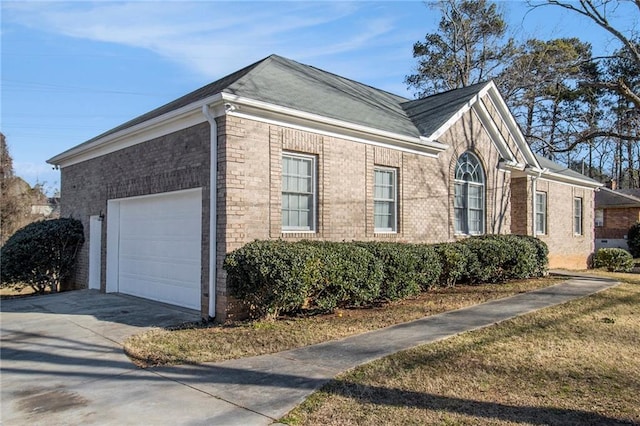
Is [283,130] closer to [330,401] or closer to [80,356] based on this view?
[80,356]

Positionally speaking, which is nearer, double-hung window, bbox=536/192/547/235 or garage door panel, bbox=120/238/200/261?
garage door panel, bbox=120/238/200/261

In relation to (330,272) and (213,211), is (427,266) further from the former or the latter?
(213,211)

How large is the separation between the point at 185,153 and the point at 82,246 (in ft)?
20.4

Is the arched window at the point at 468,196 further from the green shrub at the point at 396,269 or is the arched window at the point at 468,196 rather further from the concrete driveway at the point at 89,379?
the concrete driveway at the point at 89,379

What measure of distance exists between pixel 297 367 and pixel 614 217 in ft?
115

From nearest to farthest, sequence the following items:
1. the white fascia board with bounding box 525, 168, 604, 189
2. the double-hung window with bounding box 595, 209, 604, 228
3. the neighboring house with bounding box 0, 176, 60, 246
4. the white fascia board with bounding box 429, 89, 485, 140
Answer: the white fascia board with bounding box 429, 89, 485, 140
the white fascia board with bounding box 525, 168, 604, 189
the neighboring house with bounding box 0, 176, 60, 246
the double-hung window with bounding box 595, 209, 604, 228

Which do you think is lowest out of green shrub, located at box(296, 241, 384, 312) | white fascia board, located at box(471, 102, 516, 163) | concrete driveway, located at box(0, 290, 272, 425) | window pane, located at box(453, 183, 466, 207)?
concrete driveway, located at box(0, 290, 272, 425)

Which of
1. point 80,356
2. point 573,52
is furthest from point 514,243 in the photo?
point 573,52

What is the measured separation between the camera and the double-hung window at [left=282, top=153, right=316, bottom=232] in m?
9.96

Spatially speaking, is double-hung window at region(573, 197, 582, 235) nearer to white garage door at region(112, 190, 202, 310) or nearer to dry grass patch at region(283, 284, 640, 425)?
dry grass patch at region(283, 284, 640, 425)

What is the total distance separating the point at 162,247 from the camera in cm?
1098

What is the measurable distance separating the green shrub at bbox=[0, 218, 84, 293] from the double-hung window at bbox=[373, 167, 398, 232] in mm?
8548

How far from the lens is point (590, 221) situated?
23.1 meters

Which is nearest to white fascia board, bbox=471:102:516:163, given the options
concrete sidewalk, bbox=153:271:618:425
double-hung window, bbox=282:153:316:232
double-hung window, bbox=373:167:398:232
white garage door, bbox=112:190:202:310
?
double-hung window, bbox=373:167:398:232
